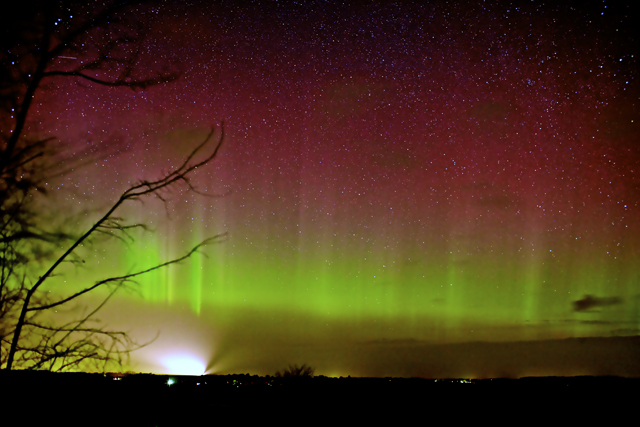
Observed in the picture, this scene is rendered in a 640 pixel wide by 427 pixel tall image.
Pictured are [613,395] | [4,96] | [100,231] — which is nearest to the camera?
[613,395]

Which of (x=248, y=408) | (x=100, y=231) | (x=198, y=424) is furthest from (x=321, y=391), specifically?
(x=100, y=231)

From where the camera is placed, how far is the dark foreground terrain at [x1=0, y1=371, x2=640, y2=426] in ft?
6.69

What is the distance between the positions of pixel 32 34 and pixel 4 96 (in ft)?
2.47

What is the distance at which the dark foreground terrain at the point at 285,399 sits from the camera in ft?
6.69

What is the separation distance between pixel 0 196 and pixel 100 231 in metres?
1.14

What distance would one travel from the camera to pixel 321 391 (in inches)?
97.1

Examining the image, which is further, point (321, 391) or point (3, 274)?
point (3, 274)

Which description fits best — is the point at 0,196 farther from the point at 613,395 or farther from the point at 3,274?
the point at 613,395

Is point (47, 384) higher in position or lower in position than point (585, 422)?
higher

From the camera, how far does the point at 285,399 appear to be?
7.75 feet

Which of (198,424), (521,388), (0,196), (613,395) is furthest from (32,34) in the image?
(613,395)

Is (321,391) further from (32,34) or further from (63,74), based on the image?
(32,34)

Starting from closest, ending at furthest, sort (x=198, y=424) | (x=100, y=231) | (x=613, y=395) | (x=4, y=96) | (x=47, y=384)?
(x=198, y=424), (x=47, y=384), (x=613, y=395), (x=100, y=231), (x=4, y=96)

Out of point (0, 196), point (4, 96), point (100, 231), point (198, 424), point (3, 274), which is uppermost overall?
point (4, 96)
